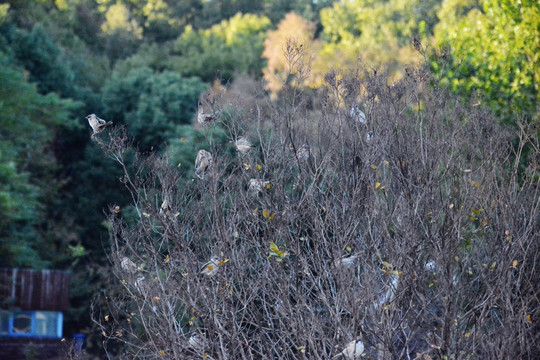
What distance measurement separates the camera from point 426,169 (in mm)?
5891

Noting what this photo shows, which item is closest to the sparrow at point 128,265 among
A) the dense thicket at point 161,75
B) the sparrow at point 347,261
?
the dense thicket at point 161,75

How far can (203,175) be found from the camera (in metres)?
6.38

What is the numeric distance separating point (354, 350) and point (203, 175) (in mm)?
2076

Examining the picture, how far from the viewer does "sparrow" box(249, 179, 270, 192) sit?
6.27 m

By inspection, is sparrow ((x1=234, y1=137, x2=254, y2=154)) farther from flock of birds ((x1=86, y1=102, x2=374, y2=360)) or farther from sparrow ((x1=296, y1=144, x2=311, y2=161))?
sparrow ((x1=296, y1=144, x2=311, y2=161))

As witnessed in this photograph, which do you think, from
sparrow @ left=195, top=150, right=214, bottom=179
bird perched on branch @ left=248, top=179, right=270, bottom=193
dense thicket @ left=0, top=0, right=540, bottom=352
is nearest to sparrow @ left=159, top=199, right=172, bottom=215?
sparrow @ left=195, top=150, right=214, bottom=179

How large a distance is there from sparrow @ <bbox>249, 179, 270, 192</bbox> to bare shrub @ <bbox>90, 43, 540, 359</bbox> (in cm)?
3

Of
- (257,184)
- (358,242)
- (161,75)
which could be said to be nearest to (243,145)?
(257,184)

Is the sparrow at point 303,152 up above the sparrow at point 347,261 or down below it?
above

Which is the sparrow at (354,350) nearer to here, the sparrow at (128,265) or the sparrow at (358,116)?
the sparrow at (128,265)

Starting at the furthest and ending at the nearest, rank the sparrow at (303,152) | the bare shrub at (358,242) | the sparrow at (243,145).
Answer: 1. the sparrow at (303,152)
2. the sparrow at (243,145)
3. the bare shrub at (358,242)

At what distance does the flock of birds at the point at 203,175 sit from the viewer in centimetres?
524

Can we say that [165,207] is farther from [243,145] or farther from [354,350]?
[354,350]

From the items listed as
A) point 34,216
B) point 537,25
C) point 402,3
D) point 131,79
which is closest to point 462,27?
point 537,25
